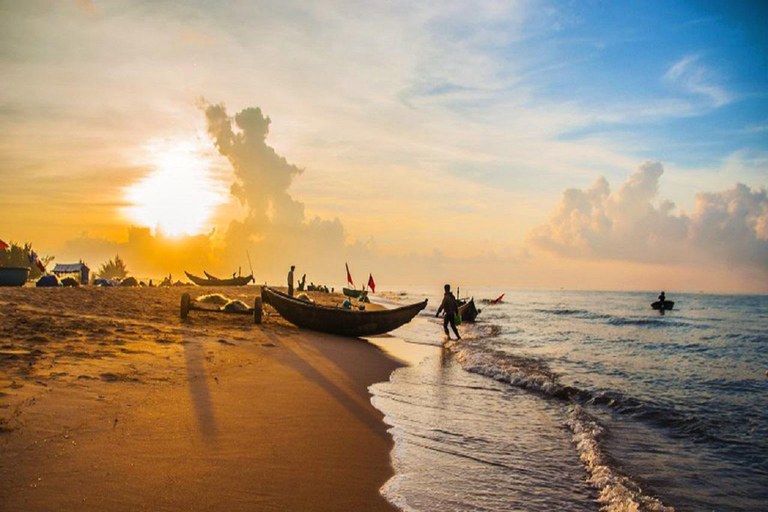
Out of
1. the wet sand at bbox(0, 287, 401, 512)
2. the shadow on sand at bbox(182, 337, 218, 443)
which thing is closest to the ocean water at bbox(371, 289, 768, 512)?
the wet sand at bbox(0, 287, 401, 512)

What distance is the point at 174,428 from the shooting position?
543cm

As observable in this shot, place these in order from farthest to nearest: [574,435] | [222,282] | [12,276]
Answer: [222,282], [12,276], [574,435]

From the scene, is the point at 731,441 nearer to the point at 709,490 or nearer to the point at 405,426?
the point at 709,490

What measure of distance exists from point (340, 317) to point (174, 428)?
41.6ft

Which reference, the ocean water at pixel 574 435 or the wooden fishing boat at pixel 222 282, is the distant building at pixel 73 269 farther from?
the ocean water at pixel 574 435

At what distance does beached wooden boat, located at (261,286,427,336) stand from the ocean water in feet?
11.9

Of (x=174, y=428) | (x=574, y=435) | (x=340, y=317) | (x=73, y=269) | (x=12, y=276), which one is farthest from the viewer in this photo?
(x=73, y=269)

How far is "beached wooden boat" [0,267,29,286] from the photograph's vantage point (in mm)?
31228

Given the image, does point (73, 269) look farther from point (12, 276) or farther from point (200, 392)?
point (200, 392)


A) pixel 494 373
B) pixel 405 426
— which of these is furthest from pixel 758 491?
pixel 494 373

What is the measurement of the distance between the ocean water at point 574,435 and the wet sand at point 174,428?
2.34ft

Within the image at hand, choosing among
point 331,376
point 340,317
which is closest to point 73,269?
point 340,317

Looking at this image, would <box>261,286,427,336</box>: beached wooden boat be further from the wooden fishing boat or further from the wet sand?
the wooden fishing boat

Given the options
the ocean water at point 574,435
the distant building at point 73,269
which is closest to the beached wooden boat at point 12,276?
the distant building at point 73,269
